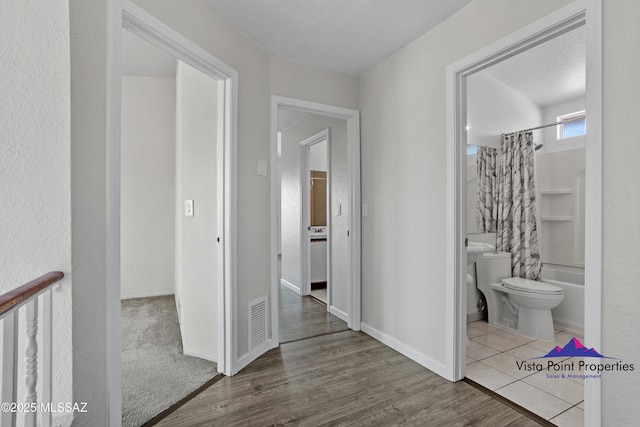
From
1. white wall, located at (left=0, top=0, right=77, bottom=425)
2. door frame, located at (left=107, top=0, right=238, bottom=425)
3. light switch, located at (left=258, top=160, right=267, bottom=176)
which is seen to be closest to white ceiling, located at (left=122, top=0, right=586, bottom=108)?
door frame, located at (left=107, top=0, right=238, bottom=425)

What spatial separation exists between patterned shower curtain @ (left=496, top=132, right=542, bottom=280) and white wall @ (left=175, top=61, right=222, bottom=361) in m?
3.04

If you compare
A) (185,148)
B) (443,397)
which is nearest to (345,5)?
(185,148)

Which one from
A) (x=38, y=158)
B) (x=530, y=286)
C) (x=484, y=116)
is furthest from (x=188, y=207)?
(x=484, y=116)

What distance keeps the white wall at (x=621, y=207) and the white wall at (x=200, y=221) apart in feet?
7.42

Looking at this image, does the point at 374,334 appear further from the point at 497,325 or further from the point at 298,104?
the point at 298,104

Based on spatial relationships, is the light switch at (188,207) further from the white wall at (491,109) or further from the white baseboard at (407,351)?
the white wall at (491,109)

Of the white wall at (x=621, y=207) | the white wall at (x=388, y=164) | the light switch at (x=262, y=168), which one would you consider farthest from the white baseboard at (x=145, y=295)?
the white wall at (x=621, y=207)

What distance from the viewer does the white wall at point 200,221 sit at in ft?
8.07

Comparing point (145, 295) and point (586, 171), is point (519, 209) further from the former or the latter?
point (145, 295)

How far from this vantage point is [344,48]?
2.66 metres

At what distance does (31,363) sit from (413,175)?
237 cm

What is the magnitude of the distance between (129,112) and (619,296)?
16.6 ft

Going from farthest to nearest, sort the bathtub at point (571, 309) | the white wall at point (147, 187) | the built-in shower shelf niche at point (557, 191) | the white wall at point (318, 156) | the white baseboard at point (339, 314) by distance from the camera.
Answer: the white wall at point (318, 156) → the white wall at point (147, 187) → the built-in shower shelf niche at point (557, 191) → the white baseboard at point (339, 314) → the bathtub at point (571, 309)

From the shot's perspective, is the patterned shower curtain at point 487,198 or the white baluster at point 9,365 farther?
the patterned shower curtain at point 487,198
